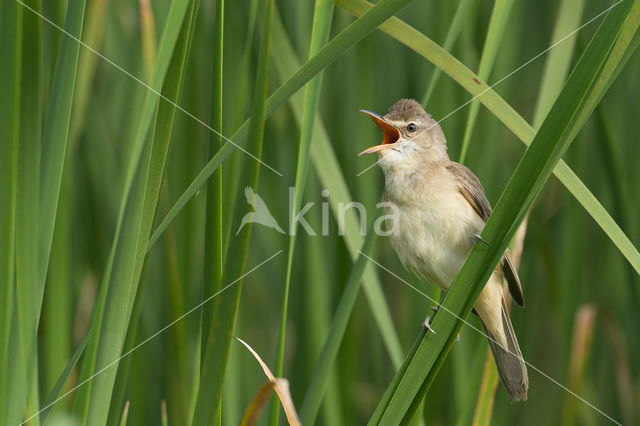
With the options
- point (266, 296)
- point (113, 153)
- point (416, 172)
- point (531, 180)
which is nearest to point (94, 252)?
point (113, 153)

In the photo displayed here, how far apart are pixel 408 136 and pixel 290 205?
1.48 feet

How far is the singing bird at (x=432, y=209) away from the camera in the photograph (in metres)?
A: 2.19

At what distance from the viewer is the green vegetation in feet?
4.32

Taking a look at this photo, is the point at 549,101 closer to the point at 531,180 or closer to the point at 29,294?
the point at 531,180

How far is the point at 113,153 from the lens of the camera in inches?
107

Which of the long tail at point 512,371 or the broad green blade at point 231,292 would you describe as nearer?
the broad green blade at point 231,292

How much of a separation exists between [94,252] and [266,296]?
0.70m

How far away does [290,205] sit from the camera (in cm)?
241

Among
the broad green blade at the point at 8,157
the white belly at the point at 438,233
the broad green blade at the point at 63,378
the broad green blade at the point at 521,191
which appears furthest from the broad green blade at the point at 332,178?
the broad green blade at the point at 63,378

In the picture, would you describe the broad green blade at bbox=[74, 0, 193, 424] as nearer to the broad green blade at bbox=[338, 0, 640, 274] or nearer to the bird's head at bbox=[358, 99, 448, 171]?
the broad green blade at bbox=[338, 0, 640, 274]

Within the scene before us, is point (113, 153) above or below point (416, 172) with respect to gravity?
below

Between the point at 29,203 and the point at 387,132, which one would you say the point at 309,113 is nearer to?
the point at 29,203

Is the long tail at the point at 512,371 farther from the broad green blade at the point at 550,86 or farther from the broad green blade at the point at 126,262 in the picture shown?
the broad green blade at the point at 126,262

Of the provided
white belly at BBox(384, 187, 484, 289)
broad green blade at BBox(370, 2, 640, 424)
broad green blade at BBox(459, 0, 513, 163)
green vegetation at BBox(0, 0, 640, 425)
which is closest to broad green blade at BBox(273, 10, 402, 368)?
green vegetation at BBox(0, 0, 640, 425)
